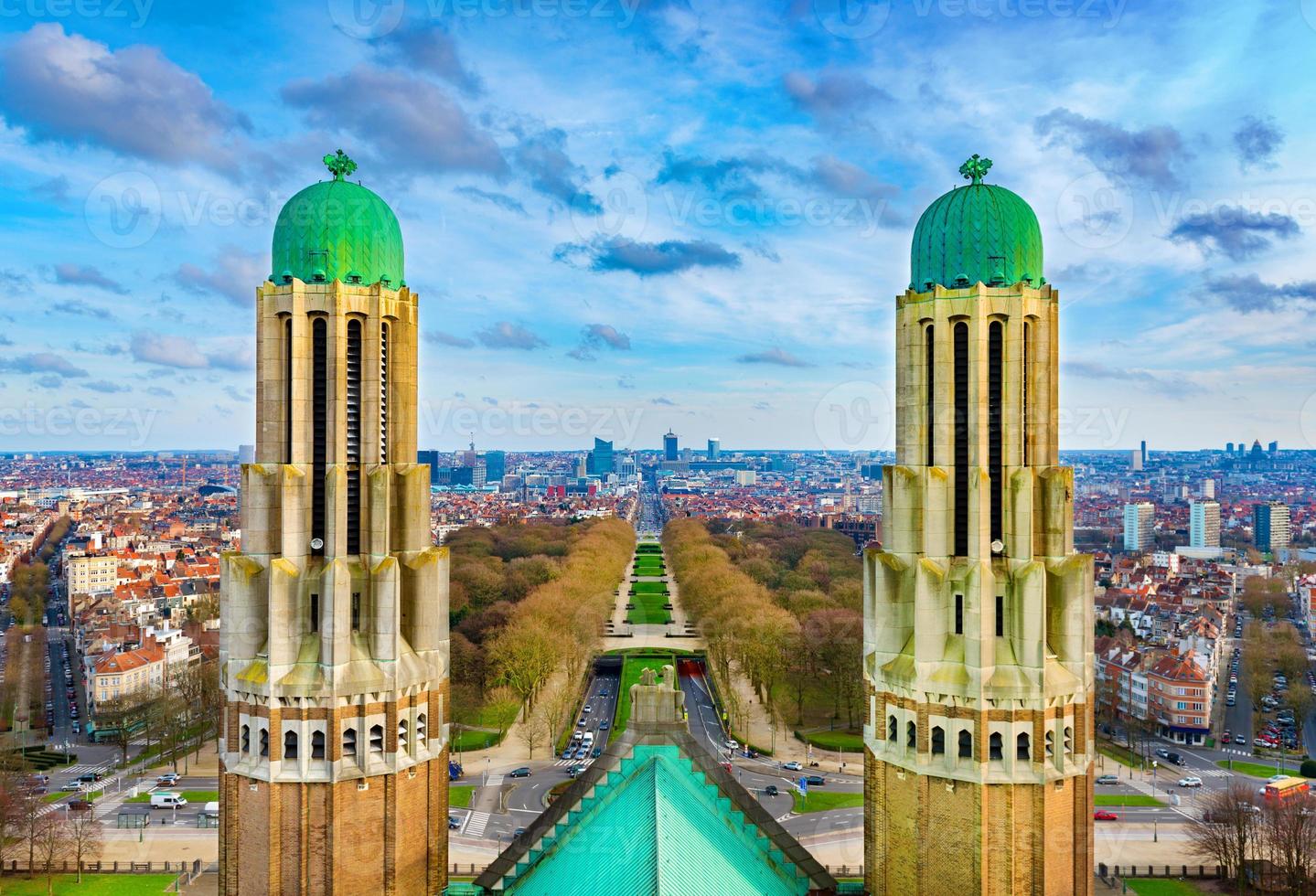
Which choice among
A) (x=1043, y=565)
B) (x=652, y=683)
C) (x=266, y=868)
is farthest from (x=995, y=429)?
(x=266, y=868)

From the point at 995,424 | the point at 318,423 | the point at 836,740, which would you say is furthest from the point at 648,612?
the point at 995,424

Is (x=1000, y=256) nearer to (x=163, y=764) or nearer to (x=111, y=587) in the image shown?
(x=163, y=764)

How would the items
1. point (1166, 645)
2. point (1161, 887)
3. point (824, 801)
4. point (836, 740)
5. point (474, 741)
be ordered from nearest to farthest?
point (1161, 887) < point (824, 801) < point (836, 740) < point (474, 741) < point (1166, 645)

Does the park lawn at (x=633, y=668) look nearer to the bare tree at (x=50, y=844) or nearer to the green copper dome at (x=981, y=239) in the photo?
the bare tree at (x=50, y=844)

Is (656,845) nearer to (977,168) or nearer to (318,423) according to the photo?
(318,423)

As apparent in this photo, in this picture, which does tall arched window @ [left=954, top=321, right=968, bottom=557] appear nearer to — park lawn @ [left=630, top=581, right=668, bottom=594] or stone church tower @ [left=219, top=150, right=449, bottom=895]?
stone church tower @ [left=219, top=150, right=449, bottom=895]

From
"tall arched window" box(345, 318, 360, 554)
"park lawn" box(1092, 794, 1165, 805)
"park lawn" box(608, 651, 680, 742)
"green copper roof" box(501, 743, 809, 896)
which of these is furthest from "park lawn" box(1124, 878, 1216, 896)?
"tall arched window" box(345, 318, 360, 554)
